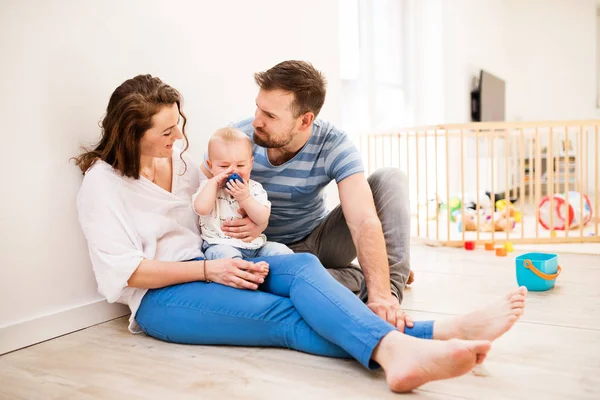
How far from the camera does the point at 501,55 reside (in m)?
7.05

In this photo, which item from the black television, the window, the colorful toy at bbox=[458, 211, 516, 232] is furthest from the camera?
the black television

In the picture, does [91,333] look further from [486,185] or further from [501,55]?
[501,55]

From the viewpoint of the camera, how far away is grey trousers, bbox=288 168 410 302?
1727 millimetres

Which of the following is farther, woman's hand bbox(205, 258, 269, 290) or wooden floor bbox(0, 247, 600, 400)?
woman's hand bbox(205, 258, 269, 290)

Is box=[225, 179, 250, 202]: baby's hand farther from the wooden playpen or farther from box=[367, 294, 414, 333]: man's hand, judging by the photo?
the wooden playpen

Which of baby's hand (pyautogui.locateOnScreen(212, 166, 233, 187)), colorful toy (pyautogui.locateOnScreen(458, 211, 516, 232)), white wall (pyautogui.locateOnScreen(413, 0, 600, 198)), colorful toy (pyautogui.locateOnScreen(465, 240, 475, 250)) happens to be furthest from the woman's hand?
white wall (pyautogui.locateOnScreen(413, 0, 600, 198))

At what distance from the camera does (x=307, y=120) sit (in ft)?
5.57

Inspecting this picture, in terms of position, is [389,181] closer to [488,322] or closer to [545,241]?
[488,322]

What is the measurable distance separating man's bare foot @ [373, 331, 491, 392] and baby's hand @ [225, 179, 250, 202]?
611 millimetres

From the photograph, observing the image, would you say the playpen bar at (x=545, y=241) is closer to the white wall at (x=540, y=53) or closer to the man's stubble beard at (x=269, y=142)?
the man's stubble beard at (x=269, y=142)

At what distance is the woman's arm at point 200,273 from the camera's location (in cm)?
143

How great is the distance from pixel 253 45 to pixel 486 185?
3583 millimetres

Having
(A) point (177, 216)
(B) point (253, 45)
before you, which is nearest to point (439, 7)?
(B) point (253, 45)

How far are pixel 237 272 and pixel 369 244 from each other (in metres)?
0.39
